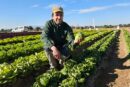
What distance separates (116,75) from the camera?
10.6 meters

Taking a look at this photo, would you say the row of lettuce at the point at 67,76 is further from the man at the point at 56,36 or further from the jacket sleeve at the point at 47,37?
the jacket sleeve at the point at 47,37

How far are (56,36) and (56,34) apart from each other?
2.8 inches

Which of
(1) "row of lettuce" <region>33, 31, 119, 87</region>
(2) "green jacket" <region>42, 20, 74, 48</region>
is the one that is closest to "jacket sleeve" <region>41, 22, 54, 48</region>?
(2) "green jacket" <region>42, 20, 74, 48</region>

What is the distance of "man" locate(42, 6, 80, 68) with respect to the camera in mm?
9023

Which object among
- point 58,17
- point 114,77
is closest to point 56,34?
point 58,17

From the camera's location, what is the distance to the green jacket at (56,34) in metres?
9.24

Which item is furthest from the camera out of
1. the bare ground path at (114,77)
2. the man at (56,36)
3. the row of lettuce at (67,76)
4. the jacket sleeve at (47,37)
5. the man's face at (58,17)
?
the bare ground path at (114,77)

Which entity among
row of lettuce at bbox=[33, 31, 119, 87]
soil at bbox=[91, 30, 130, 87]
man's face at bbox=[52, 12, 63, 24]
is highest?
man's face at bbox=[52, 12, 63, 24]

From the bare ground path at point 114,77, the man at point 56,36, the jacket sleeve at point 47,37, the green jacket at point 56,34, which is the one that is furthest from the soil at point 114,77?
the jacket sleeve at point 47,37

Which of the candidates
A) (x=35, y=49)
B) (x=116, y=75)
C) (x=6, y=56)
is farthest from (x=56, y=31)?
(x=35, y=49)

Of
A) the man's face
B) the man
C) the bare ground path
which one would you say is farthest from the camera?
the bare ground path

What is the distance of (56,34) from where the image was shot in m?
9.61

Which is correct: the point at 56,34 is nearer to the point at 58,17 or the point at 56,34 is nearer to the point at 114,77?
the point at 58,17

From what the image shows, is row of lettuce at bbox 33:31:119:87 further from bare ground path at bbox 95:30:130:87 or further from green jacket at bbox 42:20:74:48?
green jacket at bbox 42:20:74:48
